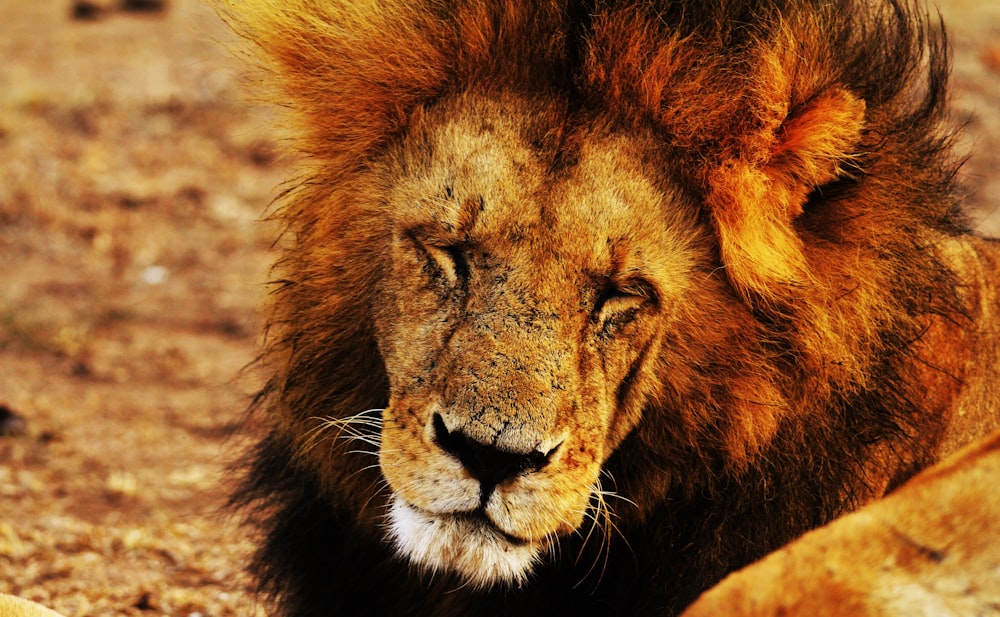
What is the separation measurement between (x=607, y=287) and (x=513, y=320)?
9.4 inches

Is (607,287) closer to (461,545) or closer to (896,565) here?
(461,545)

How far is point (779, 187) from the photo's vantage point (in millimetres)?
2732

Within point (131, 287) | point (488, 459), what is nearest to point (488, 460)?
point (488, 459)

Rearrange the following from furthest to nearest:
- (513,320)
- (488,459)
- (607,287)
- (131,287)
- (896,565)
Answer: (131,287), (607,287), (513,320), (488,459), (896,565)

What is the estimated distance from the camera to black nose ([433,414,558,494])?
95.4 inches

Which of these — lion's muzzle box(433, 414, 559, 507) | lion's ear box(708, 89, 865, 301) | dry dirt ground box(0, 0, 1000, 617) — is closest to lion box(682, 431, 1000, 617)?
lion's muzzle box(433, 414, 559, 507)

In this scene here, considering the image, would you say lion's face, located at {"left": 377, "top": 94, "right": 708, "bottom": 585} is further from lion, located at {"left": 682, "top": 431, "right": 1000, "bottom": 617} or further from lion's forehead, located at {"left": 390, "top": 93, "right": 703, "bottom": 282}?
lion, located at {"left": 682, "top": 431, "right": 1000, "bottom": 617}

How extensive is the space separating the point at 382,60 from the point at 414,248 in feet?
1.56

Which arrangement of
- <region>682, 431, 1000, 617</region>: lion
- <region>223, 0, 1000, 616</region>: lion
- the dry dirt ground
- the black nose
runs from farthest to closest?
the dry dirt ground, <region>223, 0, 1000, 616</region>: lion, the black nose, <region>682, 431, 1000, 617</region>: lion

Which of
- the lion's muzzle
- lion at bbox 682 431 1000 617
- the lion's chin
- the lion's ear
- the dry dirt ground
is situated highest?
the lion's ear

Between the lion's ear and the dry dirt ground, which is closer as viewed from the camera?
the lion's ear

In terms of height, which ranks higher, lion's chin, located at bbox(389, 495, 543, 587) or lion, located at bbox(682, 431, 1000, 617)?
lion, located at bbox(682, 431, 1000, 617)

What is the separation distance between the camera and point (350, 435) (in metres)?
3.02

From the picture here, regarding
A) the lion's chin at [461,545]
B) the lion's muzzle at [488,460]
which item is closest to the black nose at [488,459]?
→ the lion's muzzle at [488,460]
